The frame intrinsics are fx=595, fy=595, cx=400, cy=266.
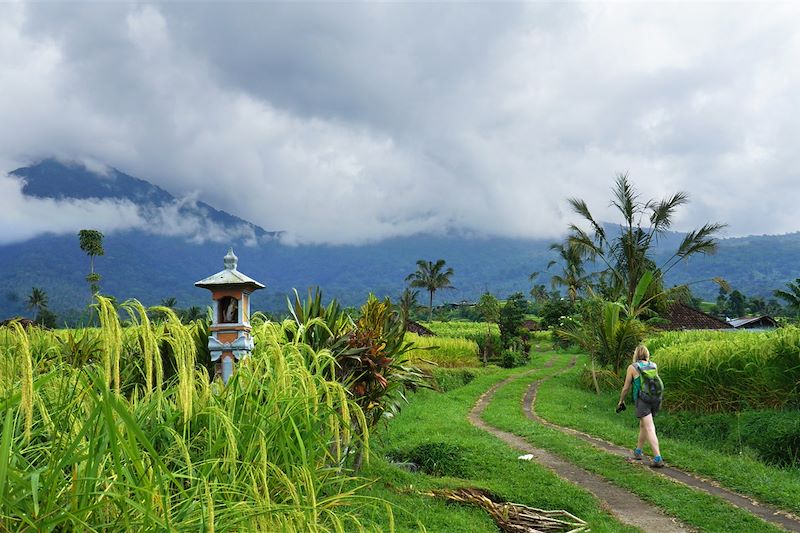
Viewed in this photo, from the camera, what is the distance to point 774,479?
7.32m

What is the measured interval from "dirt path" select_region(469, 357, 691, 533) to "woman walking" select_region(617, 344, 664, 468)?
1.00 m

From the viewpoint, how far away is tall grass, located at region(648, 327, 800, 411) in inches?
383

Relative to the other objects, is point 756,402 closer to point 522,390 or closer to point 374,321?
point 374,321

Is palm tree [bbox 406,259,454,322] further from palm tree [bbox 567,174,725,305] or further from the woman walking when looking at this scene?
the woman walking

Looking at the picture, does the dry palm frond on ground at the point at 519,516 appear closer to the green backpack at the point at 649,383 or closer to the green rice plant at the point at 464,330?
the green backpack at the point at 649,383

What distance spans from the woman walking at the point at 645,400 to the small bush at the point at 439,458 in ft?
8.37

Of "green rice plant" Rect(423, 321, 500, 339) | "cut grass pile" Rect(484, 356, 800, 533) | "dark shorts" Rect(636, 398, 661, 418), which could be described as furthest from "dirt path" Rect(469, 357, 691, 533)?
"green rice plant" Rect(423, 321, 500, 339)

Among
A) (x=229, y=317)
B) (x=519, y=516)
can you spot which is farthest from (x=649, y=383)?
(x=229, y=317)

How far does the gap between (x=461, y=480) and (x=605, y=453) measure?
308 cm

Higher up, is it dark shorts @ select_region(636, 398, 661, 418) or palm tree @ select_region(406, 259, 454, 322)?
palm tree @ select_region(406, 259, 454, 322)

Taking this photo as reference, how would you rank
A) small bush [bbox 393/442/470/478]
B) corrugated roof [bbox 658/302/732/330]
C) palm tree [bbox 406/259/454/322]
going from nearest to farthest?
small bush [bbox 393/442/470/478]
corrugated roof [bbox 658/302/732/330]
palm tree [bbox 406/259/454/322]

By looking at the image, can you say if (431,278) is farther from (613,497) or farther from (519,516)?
(519,516)

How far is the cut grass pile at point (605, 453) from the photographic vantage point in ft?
20.1

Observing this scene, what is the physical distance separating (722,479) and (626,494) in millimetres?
1427
